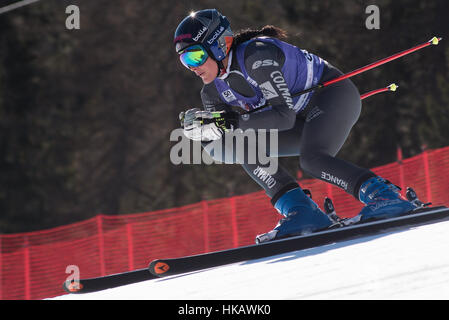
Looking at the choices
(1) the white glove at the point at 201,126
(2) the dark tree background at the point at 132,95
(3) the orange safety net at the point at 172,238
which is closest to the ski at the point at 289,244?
(1) the white glove at the point at 201,126

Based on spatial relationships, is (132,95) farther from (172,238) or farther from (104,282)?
(104,282)

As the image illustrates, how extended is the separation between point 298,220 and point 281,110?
0.64 metres

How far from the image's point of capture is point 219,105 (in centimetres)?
434

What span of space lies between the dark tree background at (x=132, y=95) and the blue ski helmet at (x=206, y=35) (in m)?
10.6

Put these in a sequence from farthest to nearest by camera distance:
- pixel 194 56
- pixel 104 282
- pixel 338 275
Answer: pixel 194 56 < pixel 104 282 < pixel 338 275

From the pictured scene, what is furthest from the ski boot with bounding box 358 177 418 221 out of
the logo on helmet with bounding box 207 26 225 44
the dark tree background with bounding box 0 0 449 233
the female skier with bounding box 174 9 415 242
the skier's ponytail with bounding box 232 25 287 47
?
the dark tree background with bounding box 0 0 449 233

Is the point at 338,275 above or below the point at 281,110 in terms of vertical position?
below

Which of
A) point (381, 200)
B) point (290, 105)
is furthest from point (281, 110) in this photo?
point (381, 200)

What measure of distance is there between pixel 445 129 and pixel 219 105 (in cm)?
948

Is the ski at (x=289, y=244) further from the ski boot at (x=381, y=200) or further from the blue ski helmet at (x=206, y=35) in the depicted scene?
the blue ski helmet at (x=206, y=35)

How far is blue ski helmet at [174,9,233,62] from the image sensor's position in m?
3.96

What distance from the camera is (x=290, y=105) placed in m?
3.87
